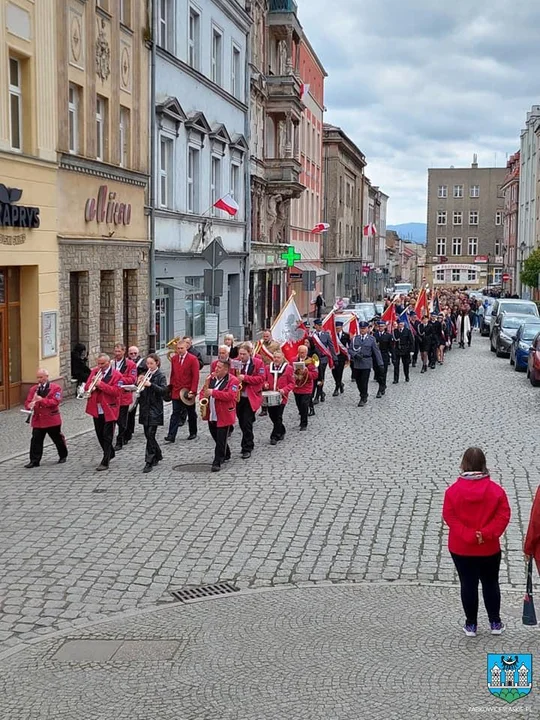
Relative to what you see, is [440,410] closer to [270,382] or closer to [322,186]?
[270,382]

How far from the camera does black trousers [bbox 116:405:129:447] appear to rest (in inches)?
593

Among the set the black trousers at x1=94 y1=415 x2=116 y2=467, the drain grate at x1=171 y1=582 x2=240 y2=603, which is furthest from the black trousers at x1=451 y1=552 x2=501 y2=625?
the black trousers at x1=94 y1=415 x2=116 y2=467

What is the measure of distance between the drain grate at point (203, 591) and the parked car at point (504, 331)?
2526 cm

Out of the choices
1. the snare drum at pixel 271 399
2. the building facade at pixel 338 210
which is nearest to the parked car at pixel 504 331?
the snare drum at pixel 271 399

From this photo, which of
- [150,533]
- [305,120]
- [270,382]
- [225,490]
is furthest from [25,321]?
[305,120]

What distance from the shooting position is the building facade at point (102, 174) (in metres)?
20.7

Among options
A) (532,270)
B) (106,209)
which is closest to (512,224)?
(532,270)

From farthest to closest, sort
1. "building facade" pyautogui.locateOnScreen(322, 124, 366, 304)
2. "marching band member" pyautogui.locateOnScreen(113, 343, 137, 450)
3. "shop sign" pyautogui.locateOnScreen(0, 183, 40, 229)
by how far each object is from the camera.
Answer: "building facade" pyautogui.locateOnScreen(322, 124, 366, 304), "shop sign" pyautogui.locateOnScreen(0, 183, 40, 229), "marching band member" pyautogui.locateOnScreen(113, 343, 137, 450)

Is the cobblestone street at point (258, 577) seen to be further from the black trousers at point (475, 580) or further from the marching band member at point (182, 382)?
the marching band member at point (182, 382)

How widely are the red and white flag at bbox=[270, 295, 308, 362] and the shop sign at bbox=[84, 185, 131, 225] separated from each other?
5.03 meters

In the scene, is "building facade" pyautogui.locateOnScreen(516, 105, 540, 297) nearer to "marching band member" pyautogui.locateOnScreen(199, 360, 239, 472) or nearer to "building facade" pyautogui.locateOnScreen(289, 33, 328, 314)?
"building facade" pyautogui.locateOnScreen(289, 33, 328, 314)

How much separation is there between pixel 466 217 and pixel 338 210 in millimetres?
56957

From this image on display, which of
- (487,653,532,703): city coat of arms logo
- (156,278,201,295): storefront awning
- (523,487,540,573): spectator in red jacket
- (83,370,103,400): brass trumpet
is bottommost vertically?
(487,653,532,703): city coat of arms logo

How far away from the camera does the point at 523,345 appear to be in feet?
92.7
